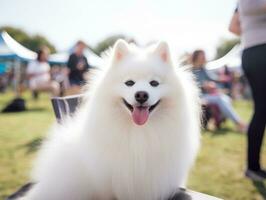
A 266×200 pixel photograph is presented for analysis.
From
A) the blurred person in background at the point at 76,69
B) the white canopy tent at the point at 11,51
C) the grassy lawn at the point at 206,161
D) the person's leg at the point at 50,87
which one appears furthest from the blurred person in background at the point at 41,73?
the white canopy tent at the point at 11,51

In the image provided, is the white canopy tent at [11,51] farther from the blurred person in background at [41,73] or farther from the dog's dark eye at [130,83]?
the dog's dark eye at [130,83]

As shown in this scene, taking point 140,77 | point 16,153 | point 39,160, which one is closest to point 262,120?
point 140,77

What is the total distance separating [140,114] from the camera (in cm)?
203

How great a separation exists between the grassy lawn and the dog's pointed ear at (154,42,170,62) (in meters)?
1.90

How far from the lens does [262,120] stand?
3324 millimetres

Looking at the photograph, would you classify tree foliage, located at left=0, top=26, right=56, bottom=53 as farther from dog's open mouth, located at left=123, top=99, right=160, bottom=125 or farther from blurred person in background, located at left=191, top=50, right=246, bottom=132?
dog's open mouth, located at left=123, top=99, right=160, bottom=125

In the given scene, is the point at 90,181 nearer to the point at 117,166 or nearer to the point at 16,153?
the point at 117,166

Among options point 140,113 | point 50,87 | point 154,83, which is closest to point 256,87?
point 154,83

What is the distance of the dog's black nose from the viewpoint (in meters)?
1.98

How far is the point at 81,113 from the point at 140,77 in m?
0.51

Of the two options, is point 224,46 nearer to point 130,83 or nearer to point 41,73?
point 41,73

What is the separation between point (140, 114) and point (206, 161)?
317 centimetres

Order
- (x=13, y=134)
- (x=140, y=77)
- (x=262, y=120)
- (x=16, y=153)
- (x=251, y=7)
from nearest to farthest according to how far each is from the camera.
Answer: (x=140, y=77)
(x=251, y=7)
(x=262, y=120)
(x=16, y=153)
(x=13, y=134)

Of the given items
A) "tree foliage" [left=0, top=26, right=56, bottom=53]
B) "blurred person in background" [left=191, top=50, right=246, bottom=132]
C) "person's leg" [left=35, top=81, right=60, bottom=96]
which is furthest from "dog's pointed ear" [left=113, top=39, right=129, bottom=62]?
"tree foliage" [left=0, top=26, right=56, bottom=53]
